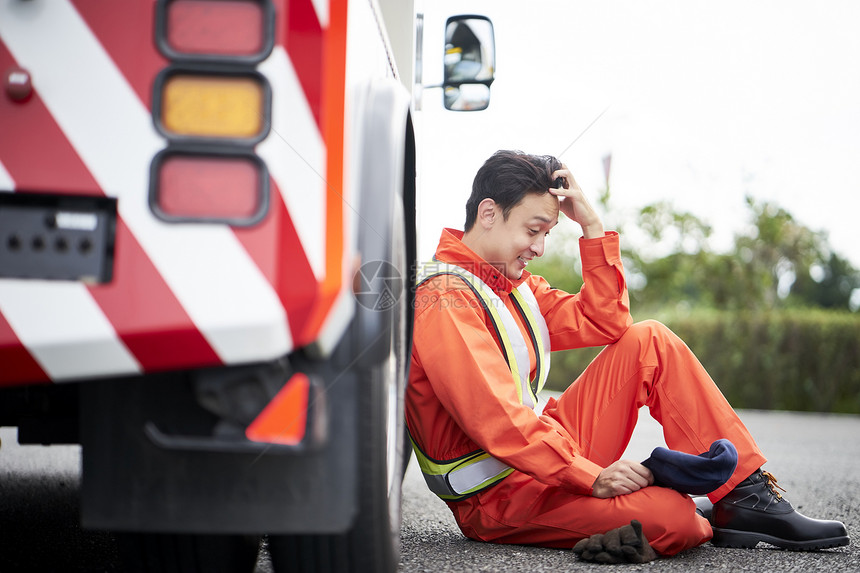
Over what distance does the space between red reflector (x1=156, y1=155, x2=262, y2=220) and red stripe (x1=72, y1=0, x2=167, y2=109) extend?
0.11 metres

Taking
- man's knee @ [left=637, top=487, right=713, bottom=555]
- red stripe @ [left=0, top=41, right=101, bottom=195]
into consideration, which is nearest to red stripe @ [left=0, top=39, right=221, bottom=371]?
red stripe @ [left=0, top=41, right=101, bottom=195]

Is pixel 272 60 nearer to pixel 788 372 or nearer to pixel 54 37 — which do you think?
pixel 54 37

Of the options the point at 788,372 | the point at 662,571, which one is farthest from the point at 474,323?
the point at 788,372

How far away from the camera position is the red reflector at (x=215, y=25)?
4.06 ft

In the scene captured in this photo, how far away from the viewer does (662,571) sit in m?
2.16

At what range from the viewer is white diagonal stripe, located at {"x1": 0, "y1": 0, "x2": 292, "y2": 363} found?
122 centimetres

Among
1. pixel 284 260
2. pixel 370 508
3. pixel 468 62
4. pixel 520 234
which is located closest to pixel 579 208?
pixel 520 234

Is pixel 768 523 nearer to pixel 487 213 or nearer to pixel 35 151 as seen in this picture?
pixel 487 213

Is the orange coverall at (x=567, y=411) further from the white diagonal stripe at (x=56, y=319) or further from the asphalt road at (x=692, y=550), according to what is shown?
the white diagonal stripe at (x=56, y=319)

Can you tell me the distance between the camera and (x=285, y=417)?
1283mm

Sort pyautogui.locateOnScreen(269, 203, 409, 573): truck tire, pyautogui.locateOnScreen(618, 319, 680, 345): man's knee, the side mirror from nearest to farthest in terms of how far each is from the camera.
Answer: pyautogui.locateOnScreen(269, 203, 409, 573): truck tire → pyautogui.locateOnScreen(618, 319, 680, 345): man's knee → the side mirror

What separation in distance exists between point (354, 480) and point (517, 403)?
87 cm

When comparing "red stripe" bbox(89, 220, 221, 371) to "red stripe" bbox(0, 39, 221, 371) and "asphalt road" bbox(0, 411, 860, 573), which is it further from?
"asphalt road" bbox(0, 411, 860, 573)

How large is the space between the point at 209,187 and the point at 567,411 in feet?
5.48
